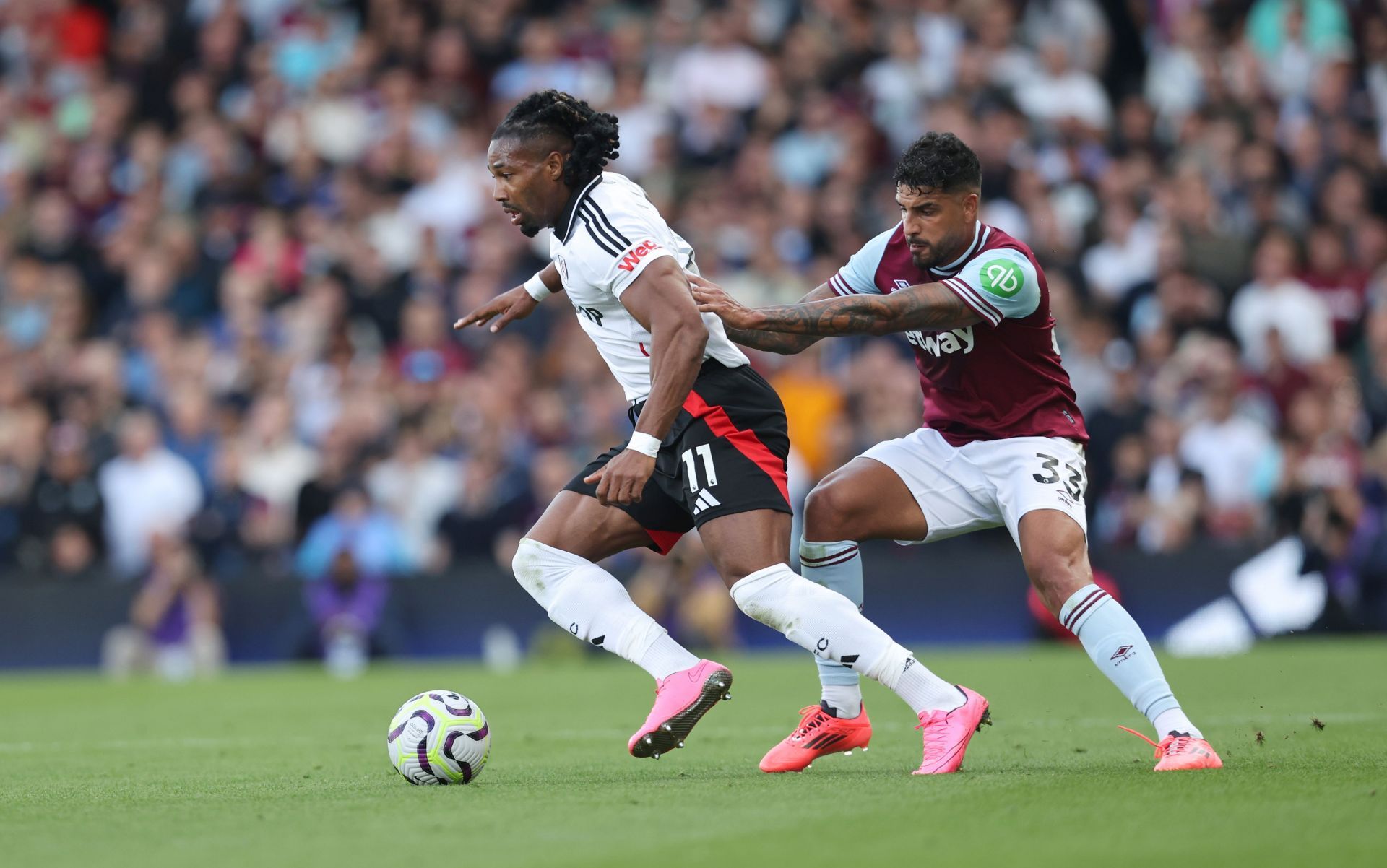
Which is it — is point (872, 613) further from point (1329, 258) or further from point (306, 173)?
point (306, 173)

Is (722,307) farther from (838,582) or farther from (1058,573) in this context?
(1058,573)

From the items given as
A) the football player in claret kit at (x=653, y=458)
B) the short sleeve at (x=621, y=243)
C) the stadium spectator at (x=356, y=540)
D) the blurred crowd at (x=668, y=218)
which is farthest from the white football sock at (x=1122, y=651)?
the stadium spectator at (x=356, y=540)

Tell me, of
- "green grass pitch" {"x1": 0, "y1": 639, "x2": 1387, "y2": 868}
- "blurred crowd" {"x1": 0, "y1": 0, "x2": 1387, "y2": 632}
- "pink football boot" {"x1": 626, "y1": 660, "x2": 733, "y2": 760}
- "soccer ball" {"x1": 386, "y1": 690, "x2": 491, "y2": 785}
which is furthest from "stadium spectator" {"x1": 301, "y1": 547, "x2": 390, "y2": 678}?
"pink football boot" {"x1": 626, "y1": 660, "x2": 733, "y2": 760}

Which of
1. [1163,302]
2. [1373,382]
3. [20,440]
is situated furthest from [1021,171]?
[20,440]

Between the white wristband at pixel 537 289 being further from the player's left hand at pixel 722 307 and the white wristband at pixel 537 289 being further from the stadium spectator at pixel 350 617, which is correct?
Result: the stadium spectator at pixel 350 617

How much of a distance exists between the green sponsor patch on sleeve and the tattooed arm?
0.11m

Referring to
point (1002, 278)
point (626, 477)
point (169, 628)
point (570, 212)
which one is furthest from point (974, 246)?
point (169, 628)

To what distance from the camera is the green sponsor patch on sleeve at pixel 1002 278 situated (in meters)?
6.14

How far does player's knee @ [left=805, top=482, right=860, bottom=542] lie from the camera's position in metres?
6.52

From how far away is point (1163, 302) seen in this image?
45.2ft

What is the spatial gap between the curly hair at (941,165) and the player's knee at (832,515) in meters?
1.16

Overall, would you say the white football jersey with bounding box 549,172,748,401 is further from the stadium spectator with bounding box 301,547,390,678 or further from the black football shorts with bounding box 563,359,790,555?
the stadium spectator with bounding box 301,547,390,678

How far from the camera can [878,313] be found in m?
6.11

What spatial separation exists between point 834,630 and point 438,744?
1.37m
